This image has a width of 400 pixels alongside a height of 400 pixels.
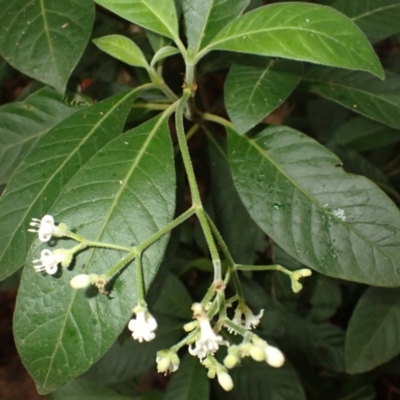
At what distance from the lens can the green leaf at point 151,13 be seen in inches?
32.9

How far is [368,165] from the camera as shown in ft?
4.47

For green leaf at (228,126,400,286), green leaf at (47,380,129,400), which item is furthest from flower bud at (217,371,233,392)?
green leaf at (47,380,129,400)

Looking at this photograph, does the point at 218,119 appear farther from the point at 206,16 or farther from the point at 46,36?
the point at 46,36

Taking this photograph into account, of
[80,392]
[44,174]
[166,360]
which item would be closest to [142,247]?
[166,360]

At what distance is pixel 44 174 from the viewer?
90 cm

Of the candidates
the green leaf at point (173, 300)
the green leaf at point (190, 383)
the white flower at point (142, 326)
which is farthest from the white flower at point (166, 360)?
the green leaf at point (173, 300)

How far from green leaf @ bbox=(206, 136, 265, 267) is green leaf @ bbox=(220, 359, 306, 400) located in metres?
0.38

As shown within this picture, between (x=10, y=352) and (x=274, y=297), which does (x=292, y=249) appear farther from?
(x=10, y=352)

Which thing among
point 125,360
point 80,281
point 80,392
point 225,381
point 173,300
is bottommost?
point 80,392

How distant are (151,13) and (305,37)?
0.28 meters

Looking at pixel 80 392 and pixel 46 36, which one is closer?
pixel 46 36

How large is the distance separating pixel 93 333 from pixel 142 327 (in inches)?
3.9

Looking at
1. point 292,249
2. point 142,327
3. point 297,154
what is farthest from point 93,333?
point 297,154

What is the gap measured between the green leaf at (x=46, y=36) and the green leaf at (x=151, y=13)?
0.28 ft
